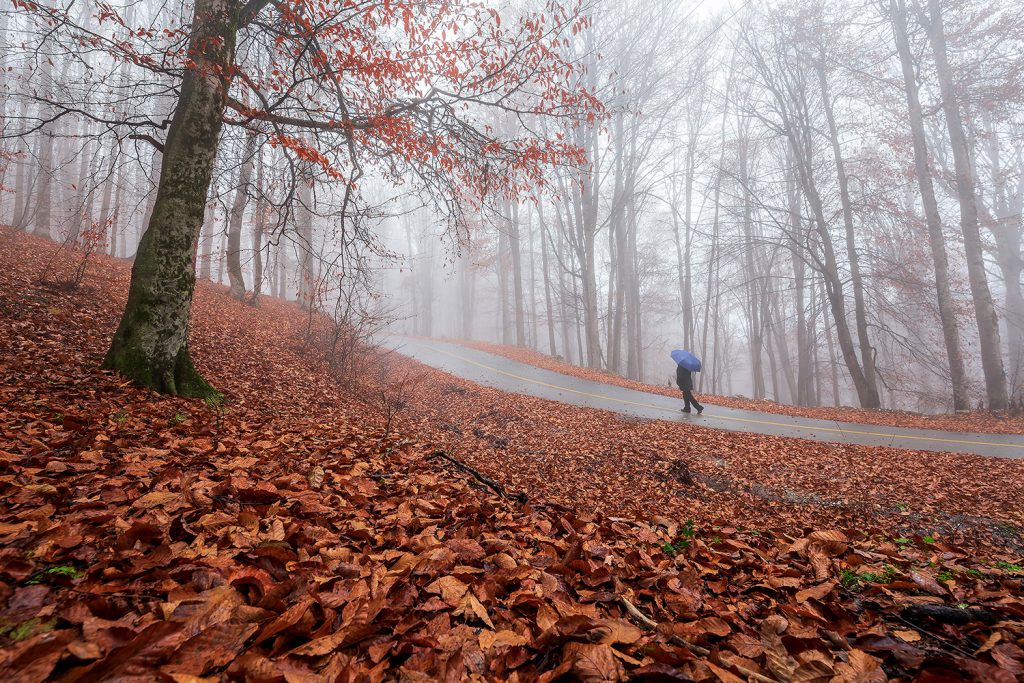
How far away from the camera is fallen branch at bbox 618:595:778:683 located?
4.78 feet

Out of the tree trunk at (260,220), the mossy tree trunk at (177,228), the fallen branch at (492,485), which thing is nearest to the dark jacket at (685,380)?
the fallen branch at (492,485)

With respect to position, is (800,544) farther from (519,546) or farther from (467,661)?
(467,661)

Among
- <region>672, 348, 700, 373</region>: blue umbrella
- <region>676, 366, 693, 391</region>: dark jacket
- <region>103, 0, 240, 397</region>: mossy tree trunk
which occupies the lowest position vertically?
<region>676, 366, 693, 391</region>: dark jacket

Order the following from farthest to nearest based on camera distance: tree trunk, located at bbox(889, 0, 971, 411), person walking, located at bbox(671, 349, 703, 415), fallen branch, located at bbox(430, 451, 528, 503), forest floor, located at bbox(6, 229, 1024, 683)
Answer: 1. tree trunk, located at bbox(889, 0, 971, 411)
2. person walking, located at bbox(671, 349, 703, 415)
3. fallen branch, located at bbox(430, 451, 528, 503)
4. forest floor, located at bbox(6, 229, 1024, 683)

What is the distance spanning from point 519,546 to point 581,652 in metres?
1.01

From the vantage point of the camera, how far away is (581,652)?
1.50 metres

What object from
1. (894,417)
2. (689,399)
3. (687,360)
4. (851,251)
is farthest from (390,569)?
(851,251)

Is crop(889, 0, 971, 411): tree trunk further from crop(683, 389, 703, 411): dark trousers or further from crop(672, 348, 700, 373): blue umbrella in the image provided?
crop(672, 348, 700, 373): blue umbrella

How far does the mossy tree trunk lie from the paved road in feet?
30.4

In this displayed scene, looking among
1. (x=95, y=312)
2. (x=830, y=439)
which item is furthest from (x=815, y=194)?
(x=95, y=312)

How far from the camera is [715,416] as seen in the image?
1069cm

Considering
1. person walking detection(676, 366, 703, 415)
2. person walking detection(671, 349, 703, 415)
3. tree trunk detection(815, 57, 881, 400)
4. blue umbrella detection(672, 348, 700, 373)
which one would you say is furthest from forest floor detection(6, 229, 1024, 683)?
tree trunk detection(815, 57, 881, 400)

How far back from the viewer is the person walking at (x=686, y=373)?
10.3 m

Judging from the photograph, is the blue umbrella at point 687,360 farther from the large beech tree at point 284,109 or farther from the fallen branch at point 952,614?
the fallen branch at point 952,614
